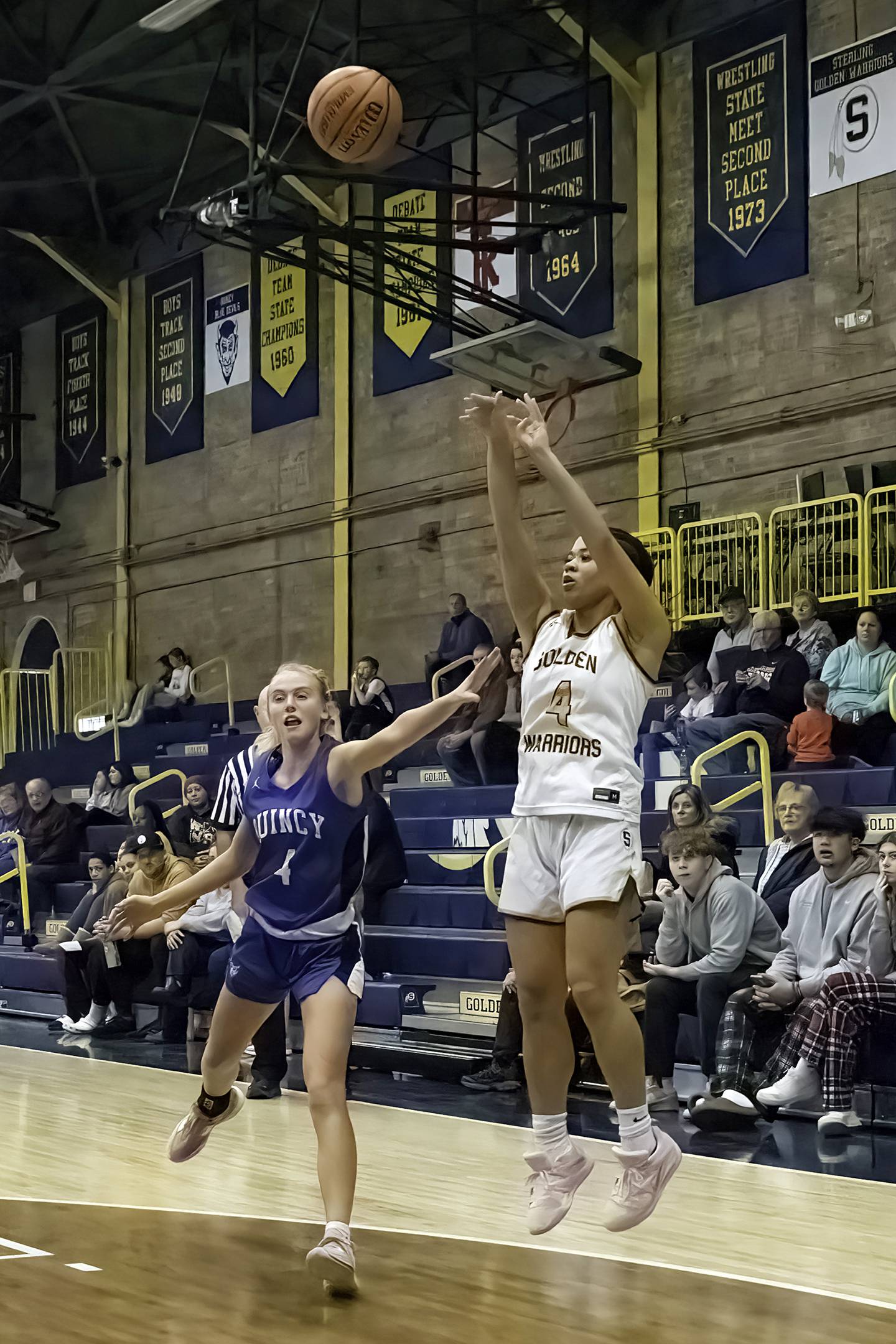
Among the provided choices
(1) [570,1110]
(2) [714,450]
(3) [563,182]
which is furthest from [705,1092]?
(3) [563,182]

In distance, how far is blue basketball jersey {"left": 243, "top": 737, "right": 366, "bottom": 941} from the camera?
3748mm

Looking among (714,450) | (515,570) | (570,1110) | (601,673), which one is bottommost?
(570,1110)

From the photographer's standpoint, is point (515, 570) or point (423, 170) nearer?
point (515, 570)

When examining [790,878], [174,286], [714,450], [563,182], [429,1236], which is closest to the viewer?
[429,1236]

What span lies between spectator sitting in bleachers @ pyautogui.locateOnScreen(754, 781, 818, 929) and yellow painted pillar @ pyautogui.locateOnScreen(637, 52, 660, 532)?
577 cm

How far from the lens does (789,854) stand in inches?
257

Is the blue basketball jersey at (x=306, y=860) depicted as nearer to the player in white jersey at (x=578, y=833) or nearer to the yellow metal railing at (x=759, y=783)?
the player in white jersey at (x=578, y=833)

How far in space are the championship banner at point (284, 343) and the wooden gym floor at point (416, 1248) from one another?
1014 cm

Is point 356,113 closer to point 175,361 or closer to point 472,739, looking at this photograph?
point 472,739

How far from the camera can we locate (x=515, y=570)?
378 cm

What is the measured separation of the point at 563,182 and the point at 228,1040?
10.4 meters

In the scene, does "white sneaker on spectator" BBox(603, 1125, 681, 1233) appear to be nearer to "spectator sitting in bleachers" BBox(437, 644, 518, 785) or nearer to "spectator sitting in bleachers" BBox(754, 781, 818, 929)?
"spectator sitting in bleachers" BBox(754, 781, 818, 929)

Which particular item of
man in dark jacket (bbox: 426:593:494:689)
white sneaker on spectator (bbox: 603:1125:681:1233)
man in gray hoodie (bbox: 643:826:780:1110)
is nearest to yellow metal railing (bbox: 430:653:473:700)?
man in dark jacket (bbox: 426:593:494:689)

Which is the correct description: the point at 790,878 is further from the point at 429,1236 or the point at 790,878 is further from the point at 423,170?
the point at 423,170
